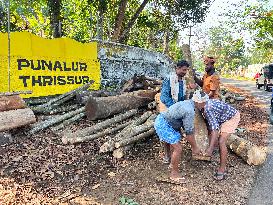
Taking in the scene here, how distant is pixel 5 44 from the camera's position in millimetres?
8836

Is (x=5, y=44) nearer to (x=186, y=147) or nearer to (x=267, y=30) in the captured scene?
(x=186, y=147)

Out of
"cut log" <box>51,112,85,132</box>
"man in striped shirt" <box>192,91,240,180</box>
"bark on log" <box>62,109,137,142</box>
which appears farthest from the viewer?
"cut log" <box>51,112,85,132</box>

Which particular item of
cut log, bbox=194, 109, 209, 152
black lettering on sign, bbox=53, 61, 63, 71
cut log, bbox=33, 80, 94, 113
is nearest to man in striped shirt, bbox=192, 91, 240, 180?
cut log, bbox=194, 109, 209, 152

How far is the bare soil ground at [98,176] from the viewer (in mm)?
4863

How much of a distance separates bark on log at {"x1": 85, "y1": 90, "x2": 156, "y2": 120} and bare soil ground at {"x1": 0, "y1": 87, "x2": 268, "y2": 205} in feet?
3.87

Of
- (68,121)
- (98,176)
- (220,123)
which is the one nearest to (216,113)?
(220,123)

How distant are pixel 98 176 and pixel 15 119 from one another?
7.78 ft

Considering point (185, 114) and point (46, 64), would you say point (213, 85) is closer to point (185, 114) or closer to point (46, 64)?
point (185, 114)

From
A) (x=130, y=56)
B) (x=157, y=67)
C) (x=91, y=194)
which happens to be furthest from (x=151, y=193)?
(x=157, y=67)

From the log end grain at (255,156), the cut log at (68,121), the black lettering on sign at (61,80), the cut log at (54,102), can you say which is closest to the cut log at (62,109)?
the cut log at (54,102)

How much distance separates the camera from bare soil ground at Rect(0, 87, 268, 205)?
4863 mm

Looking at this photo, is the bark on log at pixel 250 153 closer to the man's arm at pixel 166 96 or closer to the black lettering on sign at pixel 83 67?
the man's arm at pixel 166 96

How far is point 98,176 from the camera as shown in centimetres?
557

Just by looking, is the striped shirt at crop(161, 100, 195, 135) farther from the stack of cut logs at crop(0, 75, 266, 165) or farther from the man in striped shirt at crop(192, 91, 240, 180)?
the stack of cut logs at crop(0, 75, 266, 165)
